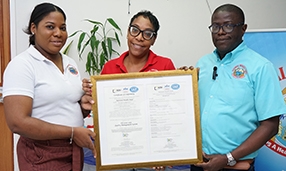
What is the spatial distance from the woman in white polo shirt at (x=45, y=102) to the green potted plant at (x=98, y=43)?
1.28m

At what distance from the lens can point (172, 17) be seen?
3035 millimetres

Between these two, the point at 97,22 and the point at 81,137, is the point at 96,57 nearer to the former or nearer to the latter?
the point at 97,22

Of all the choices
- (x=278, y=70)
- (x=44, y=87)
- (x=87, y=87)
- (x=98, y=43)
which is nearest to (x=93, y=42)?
(x=98, y=43)

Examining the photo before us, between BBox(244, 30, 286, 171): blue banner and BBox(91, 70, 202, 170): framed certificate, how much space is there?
1.23 metres

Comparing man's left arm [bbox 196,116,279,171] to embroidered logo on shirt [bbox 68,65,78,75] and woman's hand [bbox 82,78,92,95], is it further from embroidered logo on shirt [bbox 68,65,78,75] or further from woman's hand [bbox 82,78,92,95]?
embroidered logo on shirt [bbox 68,65,78,75]

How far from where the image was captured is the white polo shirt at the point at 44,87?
127 cm

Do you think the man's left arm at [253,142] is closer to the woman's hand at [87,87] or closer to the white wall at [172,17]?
the woman's hand at [87,87]

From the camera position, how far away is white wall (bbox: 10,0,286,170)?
2928 mm

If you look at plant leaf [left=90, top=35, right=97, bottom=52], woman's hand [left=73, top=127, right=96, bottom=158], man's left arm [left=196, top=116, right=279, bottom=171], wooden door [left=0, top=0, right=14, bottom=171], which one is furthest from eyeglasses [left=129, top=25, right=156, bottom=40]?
wooden door [left=0, top=0, right=14, bottom=171]

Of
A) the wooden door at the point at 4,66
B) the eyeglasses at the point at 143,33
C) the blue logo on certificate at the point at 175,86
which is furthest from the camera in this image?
the wooden door at the point at 4,66

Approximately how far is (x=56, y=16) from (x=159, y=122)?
0.77m

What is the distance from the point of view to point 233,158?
1.41 m

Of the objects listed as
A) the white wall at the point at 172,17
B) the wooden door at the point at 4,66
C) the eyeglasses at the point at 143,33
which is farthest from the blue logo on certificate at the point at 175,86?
the wooden door at the point at 4,66

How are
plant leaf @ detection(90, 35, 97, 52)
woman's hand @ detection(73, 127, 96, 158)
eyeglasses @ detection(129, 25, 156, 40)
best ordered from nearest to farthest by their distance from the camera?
woman's hand @ detection(73, 127, 96, 158) → eyeglasses @ detection(129, 25, 156, 40) → plant leaf @ detection(90, 35, 97, 52)
